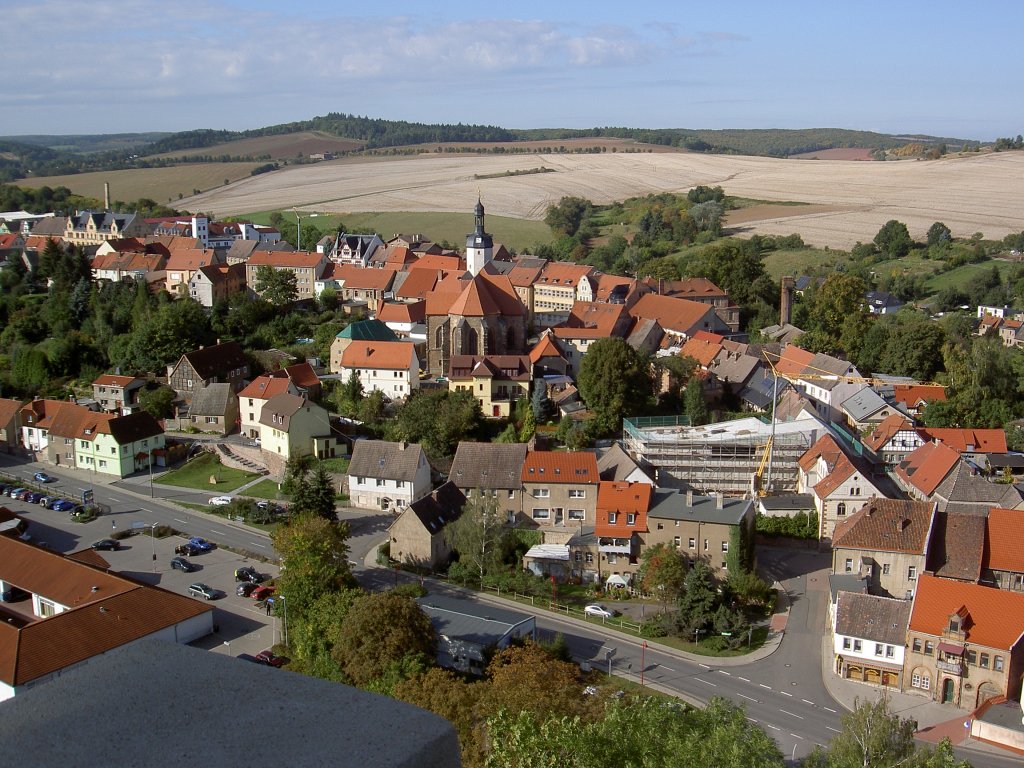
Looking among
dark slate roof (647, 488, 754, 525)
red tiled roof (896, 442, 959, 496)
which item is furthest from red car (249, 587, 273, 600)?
red tiled roof (896, 442, 959, 496)

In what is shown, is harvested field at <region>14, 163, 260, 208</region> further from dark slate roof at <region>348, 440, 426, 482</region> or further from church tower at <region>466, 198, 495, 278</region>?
dark slate roof at <region>348, 440, 426, 482</region>

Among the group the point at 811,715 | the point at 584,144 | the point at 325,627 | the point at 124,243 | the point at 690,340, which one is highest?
the point at 584,144

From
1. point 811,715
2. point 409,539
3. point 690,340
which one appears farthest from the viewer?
point 690,340

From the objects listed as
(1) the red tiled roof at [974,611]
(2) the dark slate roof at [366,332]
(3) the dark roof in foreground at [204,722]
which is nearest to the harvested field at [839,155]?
(2) the dark slate roof at [366,332]

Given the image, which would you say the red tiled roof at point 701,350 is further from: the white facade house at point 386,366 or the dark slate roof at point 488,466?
the dark slate roof at point 488,466

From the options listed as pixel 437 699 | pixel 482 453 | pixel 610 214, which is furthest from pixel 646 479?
pixel 610 214

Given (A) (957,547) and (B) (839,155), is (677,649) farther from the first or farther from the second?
(B) (839,155)

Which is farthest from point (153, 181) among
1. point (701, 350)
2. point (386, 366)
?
point (701, 350)

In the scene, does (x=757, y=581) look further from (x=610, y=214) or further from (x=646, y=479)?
(x=610, y=214)
